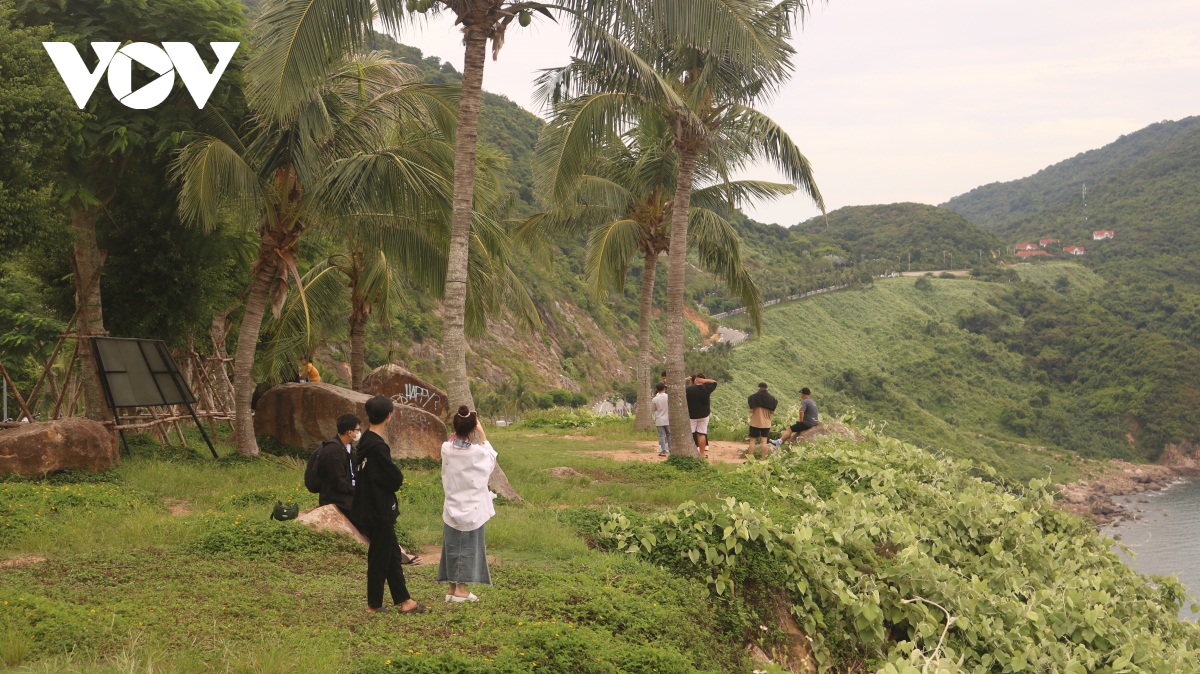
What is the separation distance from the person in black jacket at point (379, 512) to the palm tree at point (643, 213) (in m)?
12.3

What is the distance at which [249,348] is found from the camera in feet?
44.4

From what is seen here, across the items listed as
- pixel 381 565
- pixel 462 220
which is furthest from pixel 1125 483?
pixel 381 565

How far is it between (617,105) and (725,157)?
4286 mm

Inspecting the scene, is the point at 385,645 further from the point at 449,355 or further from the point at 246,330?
the point at 246,330

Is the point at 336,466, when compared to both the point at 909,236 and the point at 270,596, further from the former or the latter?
the point at 909,236

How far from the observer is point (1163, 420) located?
51.1 meters

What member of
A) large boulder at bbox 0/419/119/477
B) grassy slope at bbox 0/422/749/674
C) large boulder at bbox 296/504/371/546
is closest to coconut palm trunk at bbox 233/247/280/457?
large boulder at bbox 0/419/119/477

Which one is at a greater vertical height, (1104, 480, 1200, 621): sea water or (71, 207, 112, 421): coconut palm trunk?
(71, 207, 112, 421): coconut palm trunk

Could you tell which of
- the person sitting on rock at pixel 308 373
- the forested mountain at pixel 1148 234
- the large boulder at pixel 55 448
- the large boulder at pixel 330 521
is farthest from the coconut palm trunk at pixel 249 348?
the forested mountain at pixel 1148 234

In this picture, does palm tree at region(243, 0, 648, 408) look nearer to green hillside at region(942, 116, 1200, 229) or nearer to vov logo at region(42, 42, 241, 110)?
vov logo at region(42, 42, 241, 110)

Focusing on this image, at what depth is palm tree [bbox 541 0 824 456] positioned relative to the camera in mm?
10969

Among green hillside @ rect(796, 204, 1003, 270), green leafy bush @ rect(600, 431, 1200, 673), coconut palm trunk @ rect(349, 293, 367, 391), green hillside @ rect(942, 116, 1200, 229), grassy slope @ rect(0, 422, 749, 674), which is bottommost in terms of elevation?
green leafy bush @ rect(600, 431, 1200, 673)

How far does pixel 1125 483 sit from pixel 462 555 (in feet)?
157

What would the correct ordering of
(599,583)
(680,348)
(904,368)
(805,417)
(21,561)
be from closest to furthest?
(599,583), (21,561), (680,348), (805,417), (904,368)
